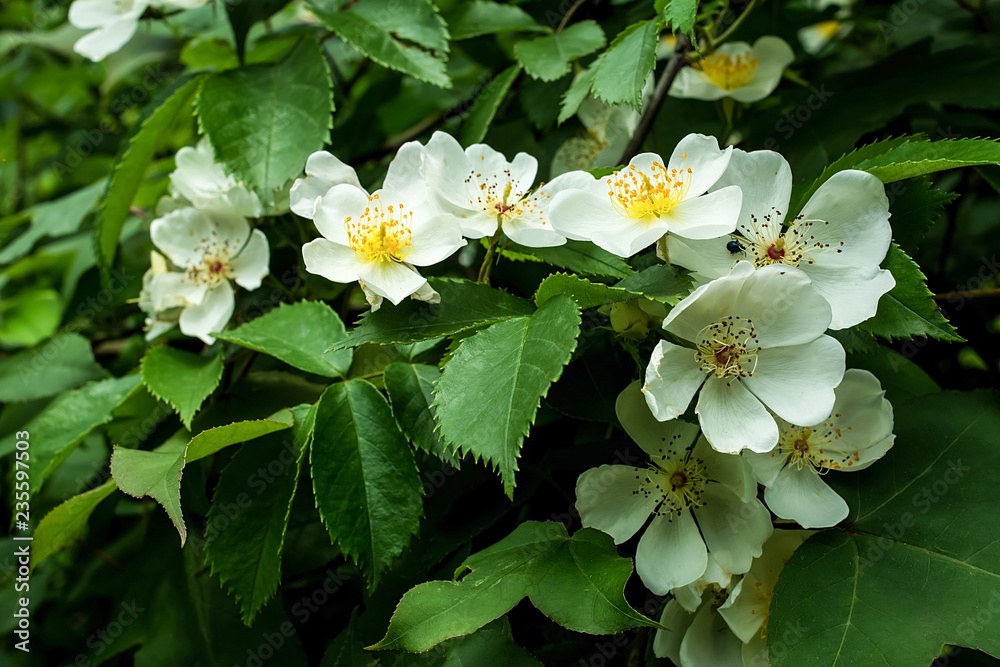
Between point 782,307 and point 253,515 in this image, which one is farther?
point 253,515

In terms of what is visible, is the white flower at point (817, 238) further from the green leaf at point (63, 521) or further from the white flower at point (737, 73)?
the green leaf at point (63, 521)

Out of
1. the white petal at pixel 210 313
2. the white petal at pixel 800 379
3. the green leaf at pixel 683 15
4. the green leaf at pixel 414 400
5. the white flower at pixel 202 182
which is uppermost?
the green leaf at pixel 683 15

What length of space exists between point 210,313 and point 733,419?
2.66 ft

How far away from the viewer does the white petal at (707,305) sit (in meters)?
0.70

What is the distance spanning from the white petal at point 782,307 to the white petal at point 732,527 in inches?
7.5

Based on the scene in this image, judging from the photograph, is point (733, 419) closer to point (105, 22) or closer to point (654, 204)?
point (654, 204)

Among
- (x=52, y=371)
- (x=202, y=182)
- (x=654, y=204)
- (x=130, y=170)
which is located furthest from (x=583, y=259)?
(x=52, y=371)

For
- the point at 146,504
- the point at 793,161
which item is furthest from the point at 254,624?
the point at 793,161

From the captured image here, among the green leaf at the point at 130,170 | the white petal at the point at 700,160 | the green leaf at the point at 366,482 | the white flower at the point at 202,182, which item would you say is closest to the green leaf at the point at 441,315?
the green leaf at the point at 366,482

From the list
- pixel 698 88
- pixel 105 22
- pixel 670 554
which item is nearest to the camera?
pixel 670 554

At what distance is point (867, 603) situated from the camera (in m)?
0.77

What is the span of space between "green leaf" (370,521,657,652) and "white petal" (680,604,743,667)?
13cm

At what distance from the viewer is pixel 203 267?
1.14 meters

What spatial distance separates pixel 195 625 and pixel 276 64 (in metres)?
0.88
